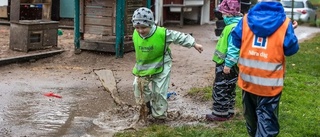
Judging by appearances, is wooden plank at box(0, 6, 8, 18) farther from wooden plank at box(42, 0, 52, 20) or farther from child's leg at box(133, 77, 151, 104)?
child's leg at box(133, 77, 151, 104)

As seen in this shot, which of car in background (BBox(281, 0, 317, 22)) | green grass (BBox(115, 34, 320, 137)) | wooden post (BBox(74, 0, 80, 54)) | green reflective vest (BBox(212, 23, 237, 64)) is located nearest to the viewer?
green grass (BBox(115, 34, 320, 137))

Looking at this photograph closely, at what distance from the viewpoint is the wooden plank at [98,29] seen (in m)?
11.6

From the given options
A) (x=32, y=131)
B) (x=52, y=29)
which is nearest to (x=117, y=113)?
(x=32, y=131)

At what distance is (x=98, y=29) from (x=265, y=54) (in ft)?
23.8

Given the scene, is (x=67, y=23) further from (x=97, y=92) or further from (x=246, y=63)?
(x=246, y=63)

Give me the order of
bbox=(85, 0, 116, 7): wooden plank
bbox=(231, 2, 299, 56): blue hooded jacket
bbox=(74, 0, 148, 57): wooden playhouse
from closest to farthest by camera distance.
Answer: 1. bbox=(231, 2, 299, 56): blue hooded jacket
2. bbox=(74, 0, 148, 57): wooden playhouse
3. bbox=(85, 0, 116, 7): wooden plank

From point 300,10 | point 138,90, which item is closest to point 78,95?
point 138,90

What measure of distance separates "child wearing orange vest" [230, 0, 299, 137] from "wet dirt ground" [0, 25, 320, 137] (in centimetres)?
168

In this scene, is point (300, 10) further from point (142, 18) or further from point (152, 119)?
point (142, 18)

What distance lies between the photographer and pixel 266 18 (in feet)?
15.9

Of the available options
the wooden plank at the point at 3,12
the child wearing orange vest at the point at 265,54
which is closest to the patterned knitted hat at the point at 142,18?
the child wearing orange vest at the point at 265,54

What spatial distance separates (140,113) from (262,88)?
2.03 meters

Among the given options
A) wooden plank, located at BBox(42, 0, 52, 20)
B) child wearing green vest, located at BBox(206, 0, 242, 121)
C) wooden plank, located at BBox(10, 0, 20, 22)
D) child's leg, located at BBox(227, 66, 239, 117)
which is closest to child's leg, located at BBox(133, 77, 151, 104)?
child wearing green vest, located at BBox(206, 0, 242, 121)

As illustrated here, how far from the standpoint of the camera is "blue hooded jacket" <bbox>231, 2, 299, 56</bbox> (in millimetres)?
4793
